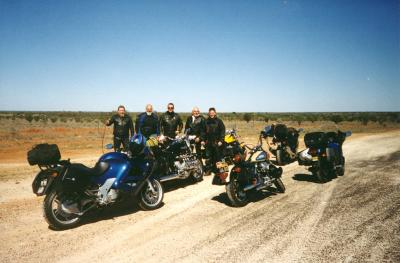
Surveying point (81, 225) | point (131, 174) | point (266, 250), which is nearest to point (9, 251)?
point (81, 225)

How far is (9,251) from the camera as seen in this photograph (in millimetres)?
4754

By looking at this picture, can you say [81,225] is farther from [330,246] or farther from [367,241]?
[367,241]

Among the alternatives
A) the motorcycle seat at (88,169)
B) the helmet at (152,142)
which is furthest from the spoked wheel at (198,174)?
the motorcycle seat at (88,169)

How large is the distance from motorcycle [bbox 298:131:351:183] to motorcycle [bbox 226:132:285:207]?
1702mm

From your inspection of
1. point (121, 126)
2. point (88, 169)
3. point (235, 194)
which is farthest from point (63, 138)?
point (235, 194)

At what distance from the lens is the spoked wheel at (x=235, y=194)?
6.61 metres

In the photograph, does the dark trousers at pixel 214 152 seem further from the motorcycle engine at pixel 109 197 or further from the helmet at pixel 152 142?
the motorcycle engine at pixel 109 197

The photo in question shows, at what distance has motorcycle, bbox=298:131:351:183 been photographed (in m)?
8.84

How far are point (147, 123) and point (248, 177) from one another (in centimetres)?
369

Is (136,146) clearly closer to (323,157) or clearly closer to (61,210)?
(61,210)

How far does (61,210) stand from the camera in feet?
18.2

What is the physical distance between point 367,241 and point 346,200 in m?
2.27

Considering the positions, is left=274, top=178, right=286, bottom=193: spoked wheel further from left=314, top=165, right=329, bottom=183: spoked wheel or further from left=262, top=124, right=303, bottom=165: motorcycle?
left=262, top=124, right=303, bottom=165: motorcycle

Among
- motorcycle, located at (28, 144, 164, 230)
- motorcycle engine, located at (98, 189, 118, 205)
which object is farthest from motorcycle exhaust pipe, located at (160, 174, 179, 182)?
motorcycle engine, located at (98, 189, 118, 205)
